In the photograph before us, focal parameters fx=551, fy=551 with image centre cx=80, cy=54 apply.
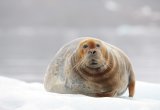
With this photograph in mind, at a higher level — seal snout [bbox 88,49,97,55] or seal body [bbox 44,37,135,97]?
seal snout [bbox 88,49,97,55]

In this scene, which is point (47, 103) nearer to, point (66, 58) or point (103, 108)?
point (103, 108)

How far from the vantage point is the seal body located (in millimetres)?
7836

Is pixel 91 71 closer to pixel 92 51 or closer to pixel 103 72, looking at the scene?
pixel 103 72

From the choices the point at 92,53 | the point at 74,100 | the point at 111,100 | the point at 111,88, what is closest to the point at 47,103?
the point at 74,100

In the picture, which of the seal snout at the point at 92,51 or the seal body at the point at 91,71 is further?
the seal body at the point at 91,71

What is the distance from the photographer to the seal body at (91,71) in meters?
7.84

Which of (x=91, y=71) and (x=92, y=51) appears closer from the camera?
(x=92, y=51)

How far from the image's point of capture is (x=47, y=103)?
6059 millimetres

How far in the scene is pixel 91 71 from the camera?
8.02 metres

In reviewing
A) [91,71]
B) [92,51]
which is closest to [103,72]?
[91,71]

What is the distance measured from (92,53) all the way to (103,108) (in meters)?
1.91

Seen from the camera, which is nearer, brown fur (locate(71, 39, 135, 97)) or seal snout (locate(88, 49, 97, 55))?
seal snout (locate(88, 49, 97, 55))

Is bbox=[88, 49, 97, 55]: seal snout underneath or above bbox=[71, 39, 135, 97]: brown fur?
above

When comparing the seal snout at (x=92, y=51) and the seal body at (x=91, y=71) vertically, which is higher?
the seal snout at (x=92, y=51)
